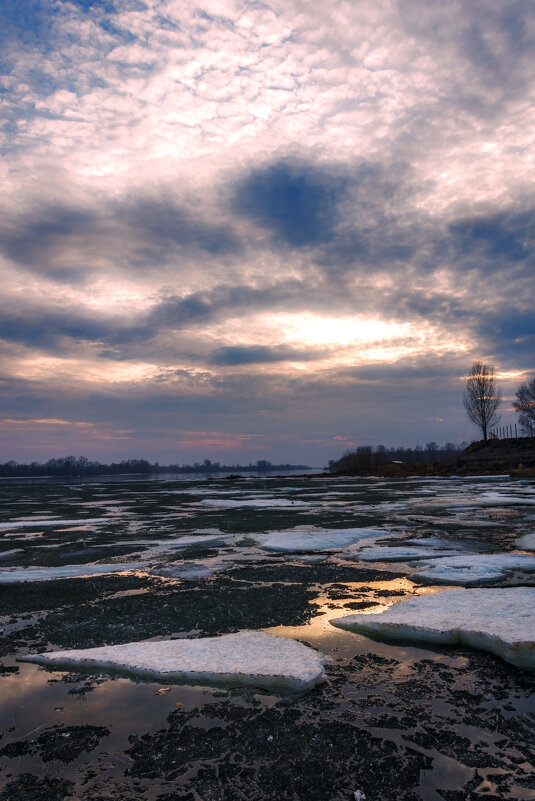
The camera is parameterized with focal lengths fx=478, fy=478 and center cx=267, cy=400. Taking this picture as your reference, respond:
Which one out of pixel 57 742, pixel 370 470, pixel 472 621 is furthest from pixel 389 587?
pixel 370 470

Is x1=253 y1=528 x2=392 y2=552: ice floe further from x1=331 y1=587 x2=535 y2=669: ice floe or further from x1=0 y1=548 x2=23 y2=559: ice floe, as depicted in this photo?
x1=0 y1=548 x2=23 y2=559: ice floe

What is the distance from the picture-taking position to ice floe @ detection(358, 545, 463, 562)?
6.49 m

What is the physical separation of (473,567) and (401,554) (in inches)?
49.5

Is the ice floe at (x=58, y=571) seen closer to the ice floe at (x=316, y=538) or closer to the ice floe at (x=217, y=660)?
the ice floe at (x=316, y=538)

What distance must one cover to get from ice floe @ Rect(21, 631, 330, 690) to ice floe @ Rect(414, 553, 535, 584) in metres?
2.55

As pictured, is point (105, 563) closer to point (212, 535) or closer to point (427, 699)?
point (212, 535)

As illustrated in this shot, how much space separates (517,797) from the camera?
1.80 meters

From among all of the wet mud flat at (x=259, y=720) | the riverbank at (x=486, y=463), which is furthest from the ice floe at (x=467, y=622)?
the riverbank at (x=486, y=463)

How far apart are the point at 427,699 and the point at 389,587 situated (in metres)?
2.49

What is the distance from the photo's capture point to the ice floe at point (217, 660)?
2.81 meters

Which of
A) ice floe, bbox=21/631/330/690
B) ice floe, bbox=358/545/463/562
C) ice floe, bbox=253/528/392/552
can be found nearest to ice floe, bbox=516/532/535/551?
ice floe, bbox=358/545/463/562

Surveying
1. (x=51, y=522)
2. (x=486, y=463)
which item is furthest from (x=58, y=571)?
(x=486, y=463)

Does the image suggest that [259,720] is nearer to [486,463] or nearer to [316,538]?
[316,538]

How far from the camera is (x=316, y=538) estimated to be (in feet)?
26.6
